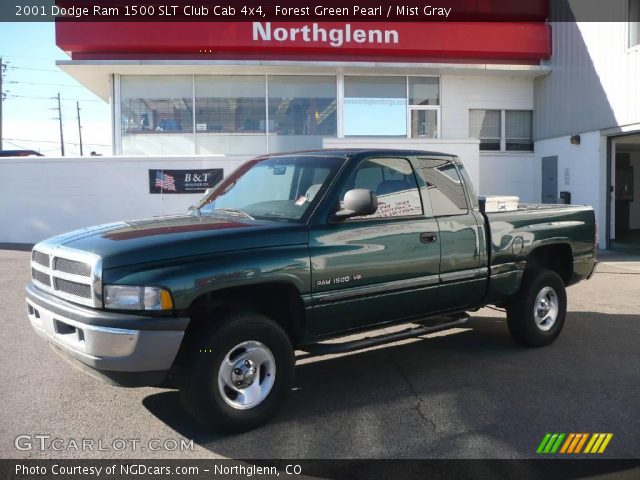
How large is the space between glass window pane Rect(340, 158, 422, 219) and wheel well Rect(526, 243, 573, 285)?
1.90m

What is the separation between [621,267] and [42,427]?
11.3 m

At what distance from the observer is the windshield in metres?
4.76

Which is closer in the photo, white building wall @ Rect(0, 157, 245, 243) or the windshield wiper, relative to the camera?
the windshield wiper

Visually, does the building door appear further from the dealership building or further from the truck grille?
the truck grille

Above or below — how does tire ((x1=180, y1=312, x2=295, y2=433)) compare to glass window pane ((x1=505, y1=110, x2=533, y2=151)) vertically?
below

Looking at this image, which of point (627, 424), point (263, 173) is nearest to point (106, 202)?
point (263, 173)

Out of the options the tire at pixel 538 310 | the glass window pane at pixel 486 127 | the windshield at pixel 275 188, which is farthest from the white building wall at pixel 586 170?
the windshield at pixel 275 188

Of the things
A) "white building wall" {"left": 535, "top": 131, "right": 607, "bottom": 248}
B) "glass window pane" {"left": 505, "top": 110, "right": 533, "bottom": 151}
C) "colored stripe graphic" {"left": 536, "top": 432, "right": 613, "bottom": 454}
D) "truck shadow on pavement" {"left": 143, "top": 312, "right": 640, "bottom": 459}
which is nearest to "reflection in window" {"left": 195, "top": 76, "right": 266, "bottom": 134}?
"glass window pane" {"left": 505, "top": 110, "right": 533, "bottom": 151}

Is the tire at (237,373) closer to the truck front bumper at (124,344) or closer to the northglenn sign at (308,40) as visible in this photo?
the truck front bumper at (124,344)

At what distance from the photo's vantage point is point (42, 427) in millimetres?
4277

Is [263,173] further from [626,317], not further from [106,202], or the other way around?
[106,202]

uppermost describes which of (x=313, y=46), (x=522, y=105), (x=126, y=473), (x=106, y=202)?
(x=313, y=46)

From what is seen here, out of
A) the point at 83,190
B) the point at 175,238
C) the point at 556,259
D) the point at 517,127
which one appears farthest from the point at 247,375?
the point at 517,127
